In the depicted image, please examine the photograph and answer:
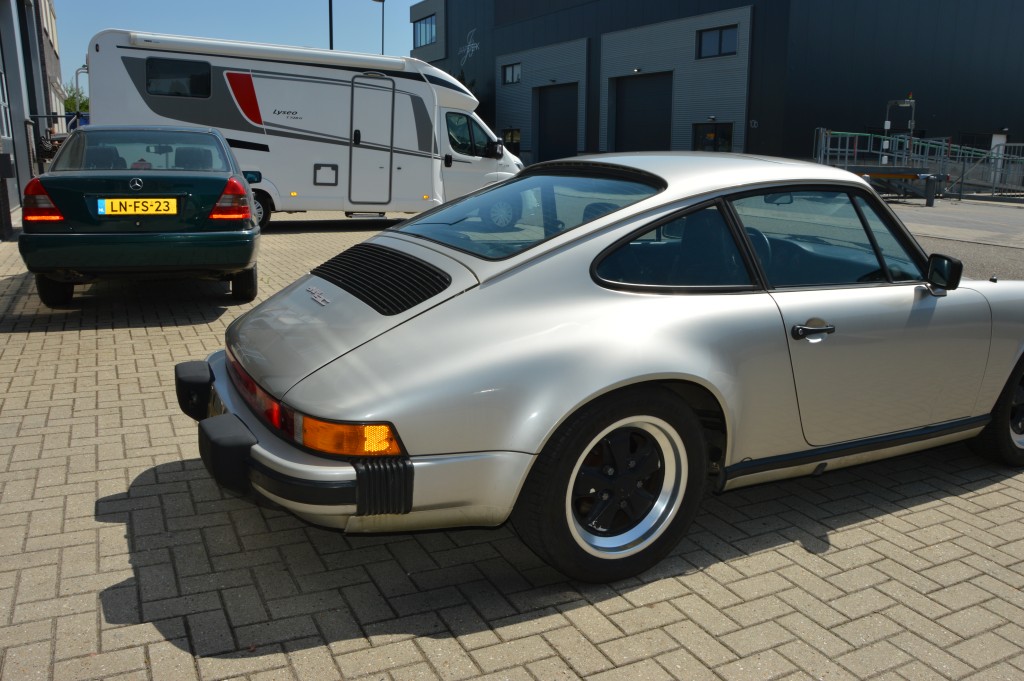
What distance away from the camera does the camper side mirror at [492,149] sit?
1636cm

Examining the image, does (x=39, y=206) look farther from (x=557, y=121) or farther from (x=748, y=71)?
(x=557, y=121)

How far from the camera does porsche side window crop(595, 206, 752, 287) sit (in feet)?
10.5

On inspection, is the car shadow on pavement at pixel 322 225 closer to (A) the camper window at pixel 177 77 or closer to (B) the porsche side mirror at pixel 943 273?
(A) the camper window at pixel 177 77

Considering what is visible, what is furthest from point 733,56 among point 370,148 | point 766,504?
point 766,504

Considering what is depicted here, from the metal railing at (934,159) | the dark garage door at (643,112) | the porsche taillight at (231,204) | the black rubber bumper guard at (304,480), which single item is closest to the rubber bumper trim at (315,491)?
the black rubber bumper guard at (304,480)

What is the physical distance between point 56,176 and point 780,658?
631 centimetres

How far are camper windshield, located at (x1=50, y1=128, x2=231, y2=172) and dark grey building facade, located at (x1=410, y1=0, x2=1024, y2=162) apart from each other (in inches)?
1142

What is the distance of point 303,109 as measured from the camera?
14.1 meters

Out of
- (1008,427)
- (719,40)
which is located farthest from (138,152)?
(719,40)

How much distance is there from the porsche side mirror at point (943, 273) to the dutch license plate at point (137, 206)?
550cm

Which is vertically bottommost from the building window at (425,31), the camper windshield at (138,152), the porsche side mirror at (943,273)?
the porsche side mirror at (943,273)

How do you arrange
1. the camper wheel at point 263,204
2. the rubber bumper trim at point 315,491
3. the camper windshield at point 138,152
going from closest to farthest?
the rubber bumper trim at point 315,491 < the camper windshield at point 138,152 < the camper wheel at point 263,204

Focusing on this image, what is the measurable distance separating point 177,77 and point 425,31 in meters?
49.2

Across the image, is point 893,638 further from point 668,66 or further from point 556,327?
point 668,66
